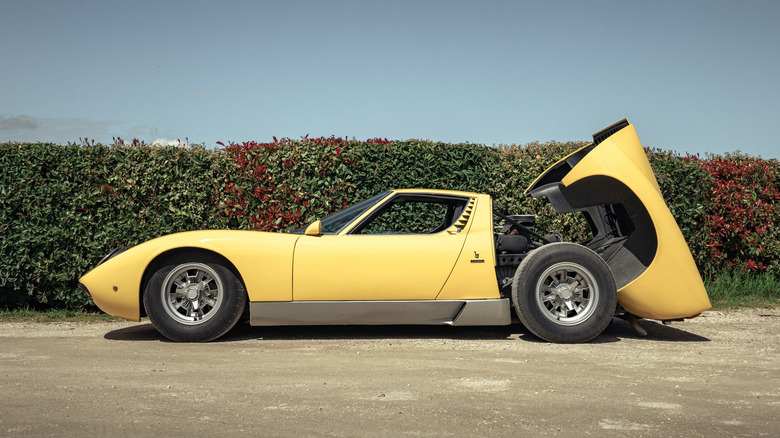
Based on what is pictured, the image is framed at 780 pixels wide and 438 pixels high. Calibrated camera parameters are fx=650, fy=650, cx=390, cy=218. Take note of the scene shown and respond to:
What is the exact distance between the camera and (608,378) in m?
4.67

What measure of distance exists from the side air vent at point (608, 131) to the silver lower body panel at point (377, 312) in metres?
2.11

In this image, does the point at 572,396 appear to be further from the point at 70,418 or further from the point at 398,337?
the point at 70,418

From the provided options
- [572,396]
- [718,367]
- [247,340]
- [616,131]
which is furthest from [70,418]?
[616,131]

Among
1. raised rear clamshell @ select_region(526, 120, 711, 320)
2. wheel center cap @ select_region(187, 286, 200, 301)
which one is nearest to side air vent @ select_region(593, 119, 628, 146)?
raised rear clamshell @ select_region(526, 120, 711, 320)

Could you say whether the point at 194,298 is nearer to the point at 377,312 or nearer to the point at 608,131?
the point at 377,312

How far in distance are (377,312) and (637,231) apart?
108 inches

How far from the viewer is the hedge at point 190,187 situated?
26.7 feet

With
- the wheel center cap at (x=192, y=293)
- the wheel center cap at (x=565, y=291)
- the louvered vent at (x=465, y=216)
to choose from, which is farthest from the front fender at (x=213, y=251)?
the wheel center cap at (x=565, y=291)

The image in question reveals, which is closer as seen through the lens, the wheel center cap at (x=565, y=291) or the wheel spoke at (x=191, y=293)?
the wheel spoke at (x=191, y=293)

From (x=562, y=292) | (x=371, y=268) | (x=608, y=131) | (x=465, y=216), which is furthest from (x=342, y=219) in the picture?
(x=608, y=131)

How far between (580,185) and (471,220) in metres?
1.15

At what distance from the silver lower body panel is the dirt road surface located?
0.23 meters

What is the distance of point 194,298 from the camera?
19.6ft

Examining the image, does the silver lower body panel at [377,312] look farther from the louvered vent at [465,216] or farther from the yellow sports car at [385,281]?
the louvered vent at [465,216]
